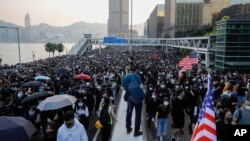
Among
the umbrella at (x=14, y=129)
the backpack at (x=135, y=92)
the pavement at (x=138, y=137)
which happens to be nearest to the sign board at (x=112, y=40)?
the pavement at (x=138, y=137)

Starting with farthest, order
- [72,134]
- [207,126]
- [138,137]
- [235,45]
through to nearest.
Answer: [235,45], [138,137], [72,134], [207,126]

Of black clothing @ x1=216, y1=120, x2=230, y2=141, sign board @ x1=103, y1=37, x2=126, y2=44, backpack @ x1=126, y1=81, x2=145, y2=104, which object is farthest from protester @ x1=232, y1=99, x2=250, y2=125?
sign board @ x1=103, y1=37, x2=126, y2=44

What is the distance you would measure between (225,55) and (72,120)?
110 feet

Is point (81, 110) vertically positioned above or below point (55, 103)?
below

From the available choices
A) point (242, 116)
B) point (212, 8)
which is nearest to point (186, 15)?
point (212, 8)

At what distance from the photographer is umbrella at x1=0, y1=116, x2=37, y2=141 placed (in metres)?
4.82

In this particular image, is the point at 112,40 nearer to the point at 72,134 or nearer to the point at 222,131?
the point at 222,131

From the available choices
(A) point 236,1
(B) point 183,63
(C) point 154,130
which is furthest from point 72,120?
(A) point 236,1

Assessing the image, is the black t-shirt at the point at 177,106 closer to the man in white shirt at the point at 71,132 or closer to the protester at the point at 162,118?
the protester at the point at 162,118

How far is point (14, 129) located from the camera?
501 cm

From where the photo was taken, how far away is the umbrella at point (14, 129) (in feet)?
15.8

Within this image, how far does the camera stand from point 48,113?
26.3 feet

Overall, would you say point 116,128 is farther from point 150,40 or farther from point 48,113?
point 150,40

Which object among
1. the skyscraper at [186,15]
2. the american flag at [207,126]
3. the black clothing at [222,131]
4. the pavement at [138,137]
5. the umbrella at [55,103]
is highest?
the skyscraper at [186,15]
